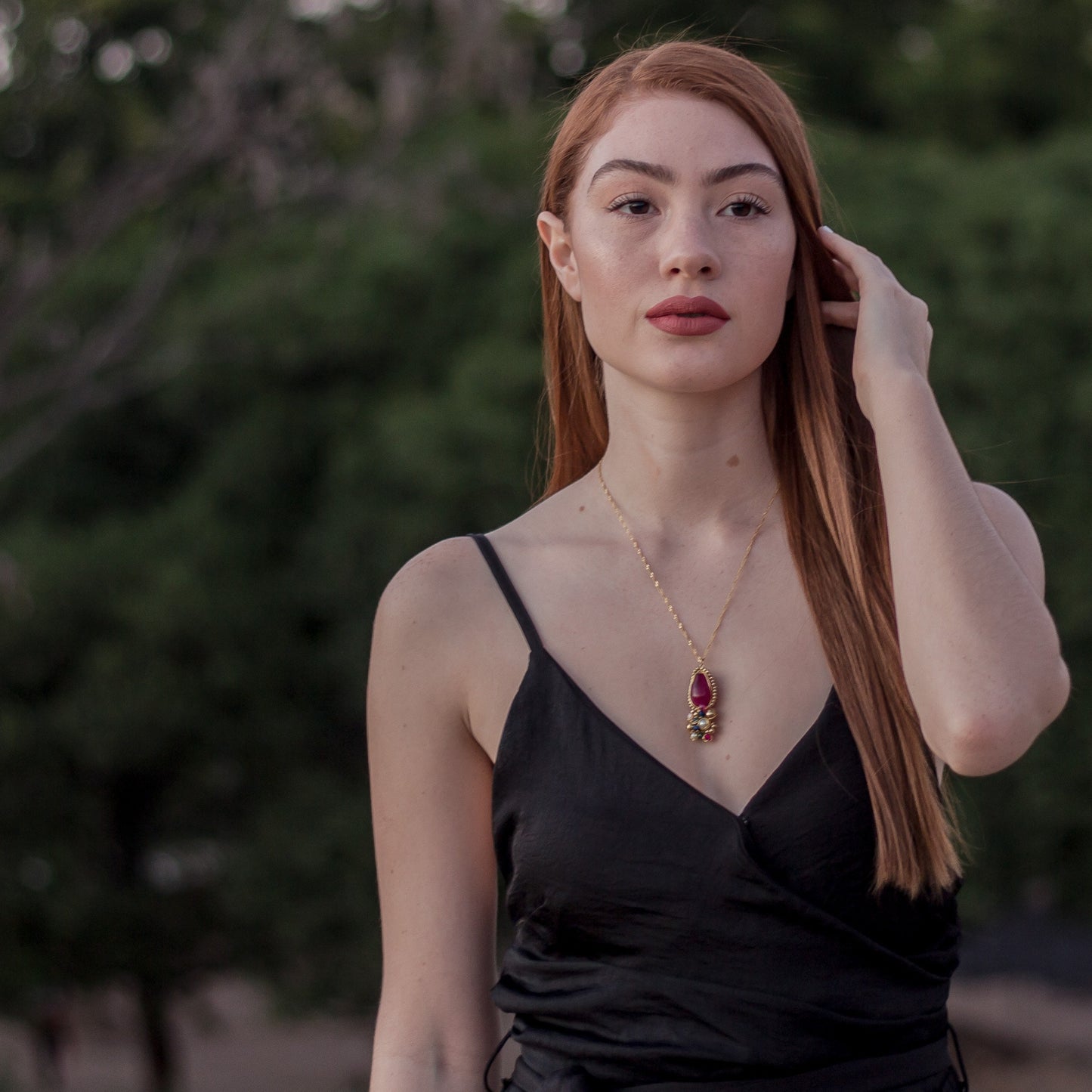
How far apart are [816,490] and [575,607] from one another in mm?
309

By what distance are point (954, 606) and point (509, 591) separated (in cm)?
54

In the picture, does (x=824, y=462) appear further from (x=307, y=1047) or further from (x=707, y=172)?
(x=307, y=1047)

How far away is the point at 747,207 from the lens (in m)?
1.81

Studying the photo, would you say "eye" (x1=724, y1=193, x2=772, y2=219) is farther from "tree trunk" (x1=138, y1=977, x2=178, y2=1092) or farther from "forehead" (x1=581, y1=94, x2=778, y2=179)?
"tree trunk" (x1=138, y1=977, x2=178, y2=1092)

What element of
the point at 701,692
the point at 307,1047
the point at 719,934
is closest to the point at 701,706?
the point at 701,692

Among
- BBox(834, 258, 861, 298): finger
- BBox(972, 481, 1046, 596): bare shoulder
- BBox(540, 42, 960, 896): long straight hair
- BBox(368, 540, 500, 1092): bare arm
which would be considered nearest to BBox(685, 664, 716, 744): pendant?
BBox(540, 42, 960, 896): long straight hair

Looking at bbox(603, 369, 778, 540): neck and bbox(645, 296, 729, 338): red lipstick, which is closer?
→ bbox(645, 296, 729, 338): red lipstick

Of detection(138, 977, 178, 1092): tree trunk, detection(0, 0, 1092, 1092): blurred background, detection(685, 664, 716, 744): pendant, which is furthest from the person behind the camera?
detection(138, 977, 178, 1092): tree trunk

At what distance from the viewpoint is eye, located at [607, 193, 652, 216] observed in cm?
182

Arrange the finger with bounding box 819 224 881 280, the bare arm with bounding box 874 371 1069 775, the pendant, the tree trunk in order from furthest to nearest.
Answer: the tree trunk
the finger with bounding box 819 224 881 280
the pendant
the bare arm with bounding box 874 371 1069 775

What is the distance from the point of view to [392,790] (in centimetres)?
186

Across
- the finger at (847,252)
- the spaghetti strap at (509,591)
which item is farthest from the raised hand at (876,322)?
the spaghetti strap at (509,591)

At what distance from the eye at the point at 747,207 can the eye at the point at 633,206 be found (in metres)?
0.09

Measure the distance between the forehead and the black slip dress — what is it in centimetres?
62
